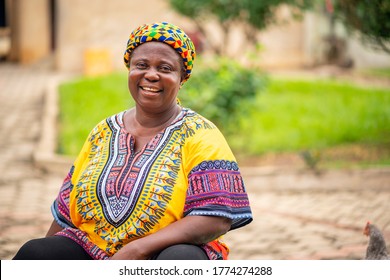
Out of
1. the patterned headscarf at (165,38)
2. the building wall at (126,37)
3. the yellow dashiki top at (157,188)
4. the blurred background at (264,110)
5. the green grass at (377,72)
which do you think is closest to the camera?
the yellow dashiki top at (157,188)

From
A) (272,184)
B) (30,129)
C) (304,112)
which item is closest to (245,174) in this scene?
(272,184)

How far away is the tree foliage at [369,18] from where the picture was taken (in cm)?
837

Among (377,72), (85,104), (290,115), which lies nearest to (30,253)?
(290,115)

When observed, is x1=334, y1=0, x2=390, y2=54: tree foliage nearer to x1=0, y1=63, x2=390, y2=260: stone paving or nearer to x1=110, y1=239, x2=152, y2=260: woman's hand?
x1=0, y1=63, x2=390, y2=260: stone paving

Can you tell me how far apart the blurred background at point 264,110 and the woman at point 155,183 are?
2.33m

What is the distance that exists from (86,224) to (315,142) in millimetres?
6861

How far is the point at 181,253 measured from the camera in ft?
10.4

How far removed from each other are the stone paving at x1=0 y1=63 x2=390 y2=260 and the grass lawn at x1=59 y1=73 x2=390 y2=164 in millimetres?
853

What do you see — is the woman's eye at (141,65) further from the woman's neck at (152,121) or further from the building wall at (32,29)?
the building wall at (32,29)

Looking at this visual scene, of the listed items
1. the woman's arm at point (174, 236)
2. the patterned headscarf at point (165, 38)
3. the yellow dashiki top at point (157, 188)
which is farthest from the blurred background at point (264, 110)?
the patterned headscarf at point (165, 38)

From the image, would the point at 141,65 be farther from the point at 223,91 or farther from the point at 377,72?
the point at 377,72

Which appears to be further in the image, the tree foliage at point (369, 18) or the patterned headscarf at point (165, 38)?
the tree foliage at point (369, 18)

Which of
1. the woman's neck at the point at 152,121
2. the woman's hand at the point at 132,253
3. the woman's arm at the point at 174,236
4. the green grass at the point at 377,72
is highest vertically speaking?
the woman's neck at the point at 152,121
